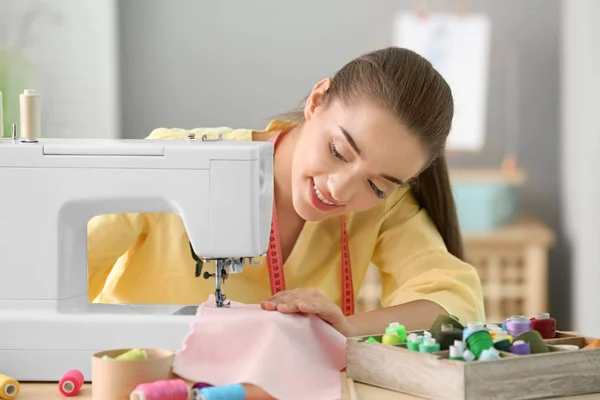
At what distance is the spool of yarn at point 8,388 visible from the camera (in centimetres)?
138

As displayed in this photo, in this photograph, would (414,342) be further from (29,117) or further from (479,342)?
(29,117)

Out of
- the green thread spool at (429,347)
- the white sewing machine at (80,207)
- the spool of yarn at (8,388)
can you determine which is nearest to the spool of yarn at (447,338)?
the green thread spool at (429,347)

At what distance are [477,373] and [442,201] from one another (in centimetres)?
78

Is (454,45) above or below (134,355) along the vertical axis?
above

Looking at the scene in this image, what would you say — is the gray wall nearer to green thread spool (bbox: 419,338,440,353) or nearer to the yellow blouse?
the yellow blouse

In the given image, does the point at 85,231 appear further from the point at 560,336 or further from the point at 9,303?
the point at 560,336

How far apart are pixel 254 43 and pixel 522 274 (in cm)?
166

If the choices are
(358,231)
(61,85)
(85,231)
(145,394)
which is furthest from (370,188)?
(61,85)

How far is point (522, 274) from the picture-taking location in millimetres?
4328

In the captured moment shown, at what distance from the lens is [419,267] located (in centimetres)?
191

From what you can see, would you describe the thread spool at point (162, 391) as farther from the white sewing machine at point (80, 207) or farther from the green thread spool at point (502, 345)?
the green thread spool at point (502, 345)

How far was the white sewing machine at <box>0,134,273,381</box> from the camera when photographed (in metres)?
1.51

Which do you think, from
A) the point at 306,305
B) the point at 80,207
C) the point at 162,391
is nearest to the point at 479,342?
the point at 306,305

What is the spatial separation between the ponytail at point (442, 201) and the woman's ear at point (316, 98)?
30 cm
